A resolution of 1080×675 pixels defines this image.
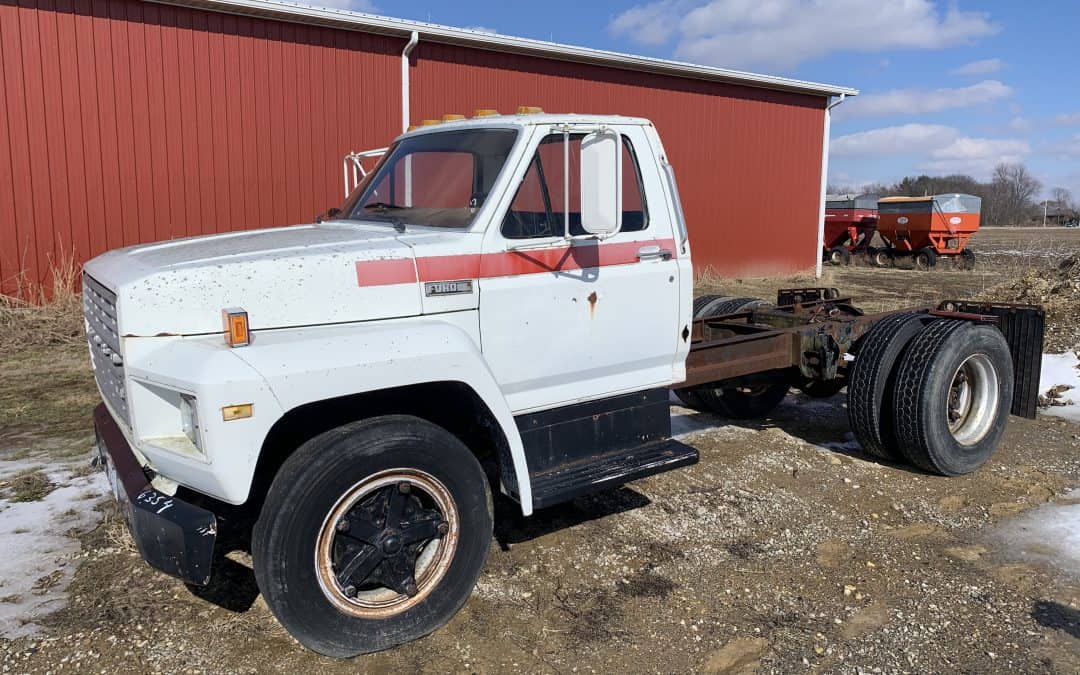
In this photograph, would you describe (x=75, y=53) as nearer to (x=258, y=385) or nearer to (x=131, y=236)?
(x=131, y=236)

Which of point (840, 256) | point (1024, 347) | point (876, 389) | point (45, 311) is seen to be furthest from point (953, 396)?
point (840, 256)

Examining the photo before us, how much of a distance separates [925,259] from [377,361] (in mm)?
23905

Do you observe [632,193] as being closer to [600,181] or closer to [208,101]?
[600,181]

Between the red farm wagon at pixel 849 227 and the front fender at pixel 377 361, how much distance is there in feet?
78.8

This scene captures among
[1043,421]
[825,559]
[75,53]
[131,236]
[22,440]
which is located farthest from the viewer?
[131,236]

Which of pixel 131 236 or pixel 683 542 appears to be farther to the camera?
pixel 131 236

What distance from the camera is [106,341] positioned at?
3496 millimetres

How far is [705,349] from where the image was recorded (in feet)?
16.6

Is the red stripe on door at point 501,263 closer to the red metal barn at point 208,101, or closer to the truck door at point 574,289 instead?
the truck door at point 574,289

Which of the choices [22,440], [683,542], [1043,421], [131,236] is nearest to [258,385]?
[683,542]

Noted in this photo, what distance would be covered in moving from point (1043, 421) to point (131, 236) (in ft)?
35.9

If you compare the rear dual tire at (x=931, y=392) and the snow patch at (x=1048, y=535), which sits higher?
the rear dual tire at (x=931, y=392)

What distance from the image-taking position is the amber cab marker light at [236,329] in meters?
3.08

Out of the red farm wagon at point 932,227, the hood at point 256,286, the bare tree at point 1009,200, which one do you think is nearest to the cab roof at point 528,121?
the hood at point 256,286
